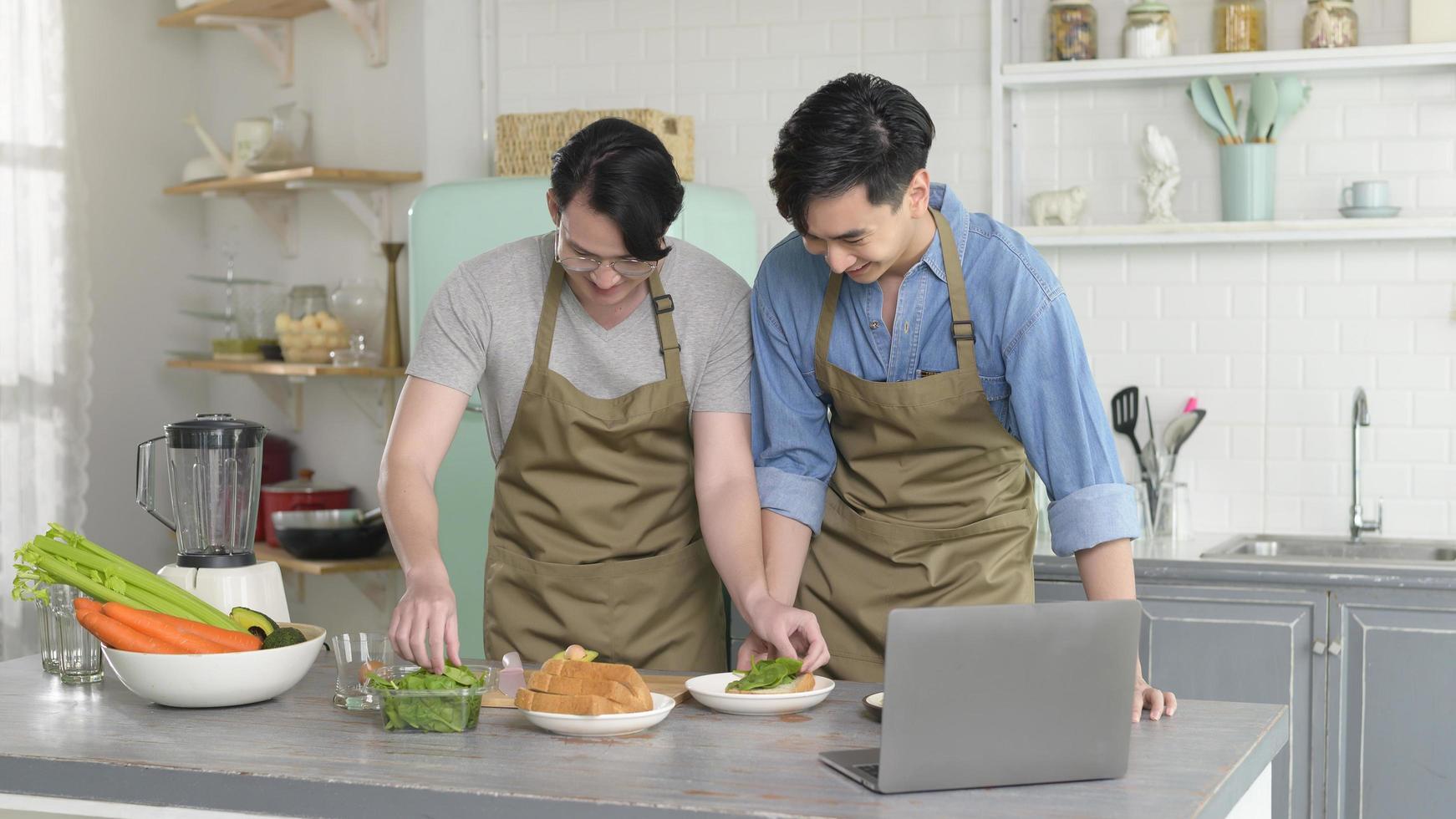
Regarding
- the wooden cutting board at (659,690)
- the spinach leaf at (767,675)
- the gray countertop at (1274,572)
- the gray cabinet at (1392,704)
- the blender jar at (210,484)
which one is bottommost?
the gray cabinet at (1392,704)

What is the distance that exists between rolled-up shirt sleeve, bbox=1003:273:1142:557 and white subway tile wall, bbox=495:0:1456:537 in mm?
2000

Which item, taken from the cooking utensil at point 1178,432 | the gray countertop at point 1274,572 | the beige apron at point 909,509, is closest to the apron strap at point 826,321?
the beige apron at point 909,509

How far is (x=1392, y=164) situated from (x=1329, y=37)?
15.5 inches

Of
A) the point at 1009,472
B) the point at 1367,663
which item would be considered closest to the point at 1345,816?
the point at 1367,663

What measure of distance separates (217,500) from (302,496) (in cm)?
262

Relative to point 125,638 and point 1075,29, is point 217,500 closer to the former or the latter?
point 125,638

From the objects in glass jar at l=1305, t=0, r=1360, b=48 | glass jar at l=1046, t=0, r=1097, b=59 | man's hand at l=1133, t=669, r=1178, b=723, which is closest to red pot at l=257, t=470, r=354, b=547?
glass jar at l=1046, t=0, r=1097, b=59

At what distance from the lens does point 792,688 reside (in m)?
2.09

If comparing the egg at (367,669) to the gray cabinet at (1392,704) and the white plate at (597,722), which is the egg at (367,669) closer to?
the white plate at (597,722)

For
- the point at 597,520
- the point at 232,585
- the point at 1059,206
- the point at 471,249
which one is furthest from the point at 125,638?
the point at 1059,206

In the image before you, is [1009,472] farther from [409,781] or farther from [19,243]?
[19,243]

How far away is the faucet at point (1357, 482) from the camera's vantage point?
13.1 ft

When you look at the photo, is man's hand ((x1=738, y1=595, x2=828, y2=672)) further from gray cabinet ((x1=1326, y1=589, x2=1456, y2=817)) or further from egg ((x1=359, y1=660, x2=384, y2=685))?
gray cabinet ((x1=1326, y1=589, x2=1456, y2=817))

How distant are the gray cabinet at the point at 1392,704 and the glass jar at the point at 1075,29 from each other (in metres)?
1.65
